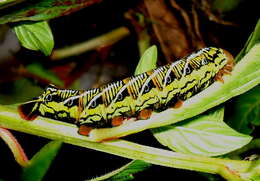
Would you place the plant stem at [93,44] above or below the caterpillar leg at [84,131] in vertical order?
below

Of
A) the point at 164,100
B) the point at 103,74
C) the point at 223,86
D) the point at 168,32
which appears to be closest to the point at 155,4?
the point at 168,32

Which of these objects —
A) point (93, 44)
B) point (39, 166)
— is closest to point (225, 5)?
point (93, 44)

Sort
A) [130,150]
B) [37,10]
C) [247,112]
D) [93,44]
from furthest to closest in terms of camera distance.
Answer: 1. [93,44]
2. [247,112]
3. [37,10]
4. [130,150]

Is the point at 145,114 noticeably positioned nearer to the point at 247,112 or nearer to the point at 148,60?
the point at 148,60

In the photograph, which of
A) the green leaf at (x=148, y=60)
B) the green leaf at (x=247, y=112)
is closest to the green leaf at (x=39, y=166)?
the green leaf at (x=148, y=60)

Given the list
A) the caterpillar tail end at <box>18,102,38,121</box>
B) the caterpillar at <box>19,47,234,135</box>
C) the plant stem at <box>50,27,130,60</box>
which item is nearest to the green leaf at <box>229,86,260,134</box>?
the caterpillar at <box>19,47,234,135</box>

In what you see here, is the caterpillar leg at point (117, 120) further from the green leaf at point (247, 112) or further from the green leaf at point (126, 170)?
the green leaf at point (247, 112)

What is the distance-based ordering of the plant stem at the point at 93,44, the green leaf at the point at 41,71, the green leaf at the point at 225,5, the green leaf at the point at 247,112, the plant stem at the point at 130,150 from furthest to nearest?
the plant stem at the point at 93,44 < the green leaf at the point at 225,5 < the green leaf at the point at 41,71 < the green leaf at the point at 247,112 < the plant stem at the point at 130,150
